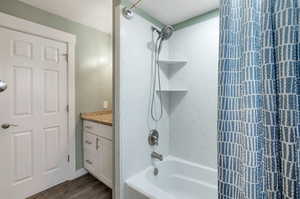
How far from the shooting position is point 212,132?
1.60m

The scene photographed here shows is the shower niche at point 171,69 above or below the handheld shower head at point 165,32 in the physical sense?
below

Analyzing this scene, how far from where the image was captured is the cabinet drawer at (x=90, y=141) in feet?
6.59

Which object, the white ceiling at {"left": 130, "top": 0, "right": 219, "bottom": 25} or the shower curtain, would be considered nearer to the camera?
the shower curtain

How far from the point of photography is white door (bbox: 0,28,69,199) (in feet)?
5.40

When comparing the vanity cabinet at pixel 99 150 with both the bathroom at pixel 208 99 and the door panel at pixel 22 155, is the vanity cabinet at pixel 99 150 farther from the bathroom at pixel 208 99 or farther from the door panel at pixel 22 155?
the door panel at pixel 22 155

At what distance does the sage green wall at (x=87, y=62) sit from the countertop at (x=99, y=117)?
87 millimetres

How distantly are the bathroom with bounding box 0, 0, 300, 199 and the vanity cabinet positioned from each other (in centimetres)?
2

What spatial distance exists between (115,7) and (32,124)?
169cm

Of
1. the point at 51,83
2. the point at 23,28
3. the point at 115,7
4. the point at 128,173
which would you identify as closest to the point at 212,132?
the point at 128,173

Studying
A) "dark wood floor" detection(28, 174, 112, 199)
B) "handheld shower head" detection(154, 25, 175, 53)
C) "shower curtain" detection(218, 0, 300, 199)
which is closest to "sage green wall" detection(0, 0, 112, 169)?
"dark wood floor" detection(28, 174, 112, 199)

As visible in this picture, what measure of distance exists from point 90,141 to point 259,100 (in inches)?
81.9

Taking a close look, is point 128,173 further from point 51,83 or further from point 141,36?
point 51,83

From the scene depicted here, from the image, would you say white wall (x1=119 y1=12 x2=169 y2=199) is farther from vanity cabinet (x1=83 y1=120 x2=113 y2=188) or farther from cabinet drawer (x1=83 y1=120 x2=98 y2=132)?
cabinet drawer (x1=83 y1=120 x2=98 y2=132)

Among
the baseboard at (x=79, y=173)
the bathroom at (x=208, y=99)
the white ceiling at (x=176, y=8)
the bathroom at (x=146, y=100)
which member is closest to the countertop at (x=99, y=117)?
the bathroom at (x=146, y=100)
